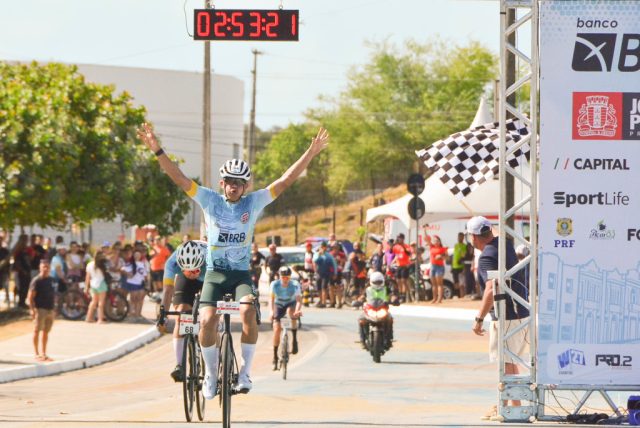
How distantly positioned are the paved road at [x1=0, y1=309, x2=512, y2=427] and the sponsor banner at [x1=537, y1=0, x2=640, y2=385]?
4.33 feet

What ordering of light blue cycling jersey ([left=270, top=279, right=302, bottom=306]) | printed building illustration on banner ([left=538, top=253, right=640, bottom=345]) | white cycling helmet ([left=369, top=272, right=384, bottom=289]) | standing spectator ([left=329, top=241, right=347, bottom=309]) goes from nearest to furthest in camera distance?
1. printed building illustration on banner ([left=538, top=253, right=640, bottom=345])
2. light blue cycling jersey ([left=270, top=279, right=302, bottom=306])
3. white cycling helmet ([left=369, top=272, right=384, bottom=289])
4. standing spectator ([left=329, top=241, right=347, bottom=309])

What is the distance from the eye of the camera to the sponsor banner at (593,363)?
1205 cm

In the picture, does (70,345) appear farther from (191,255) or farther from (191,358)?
(191,255)

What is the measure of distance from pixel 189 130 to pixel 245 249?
3143 inches

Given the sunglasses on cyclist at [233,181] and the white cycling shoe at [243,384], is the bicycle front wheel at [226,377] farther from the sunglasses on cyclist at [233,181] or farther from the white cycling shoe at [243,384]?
the sunglasses on cyclist at [233,181]

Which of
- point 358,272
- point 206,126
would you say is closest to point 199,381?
point 206,126

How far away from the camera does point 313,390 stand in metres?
18.4

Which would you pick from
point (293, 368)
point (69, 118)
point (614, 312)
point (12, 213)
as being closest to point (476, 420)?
point (614, 312)

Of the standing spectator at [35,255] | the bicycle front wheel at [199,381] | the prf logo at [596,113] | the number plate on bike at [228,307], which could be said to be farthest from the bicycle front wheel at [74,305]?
the prf logo at [596,113]

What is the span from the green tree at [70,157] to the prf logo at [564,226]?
2132 centimetres

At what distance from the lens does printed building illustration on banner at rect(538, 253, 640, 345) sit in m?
12.0

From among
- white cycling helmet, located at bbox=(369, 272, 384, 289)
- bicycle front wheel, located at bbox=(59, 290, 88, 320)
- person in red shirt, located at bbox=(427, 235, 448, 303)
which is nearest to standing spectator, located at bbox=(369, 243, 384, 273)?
person in red shirt, located at bbox=(427, 235, 448, 303)

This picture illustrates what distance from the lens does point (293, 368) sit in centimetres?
2288

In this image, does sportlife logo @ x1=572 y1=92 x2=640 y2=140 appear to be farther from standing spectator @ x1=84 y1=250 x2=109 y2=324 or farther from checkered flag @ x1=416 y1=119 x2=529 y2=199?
standing spectator @ x1=84 y1=250 x2=109 y2=324
